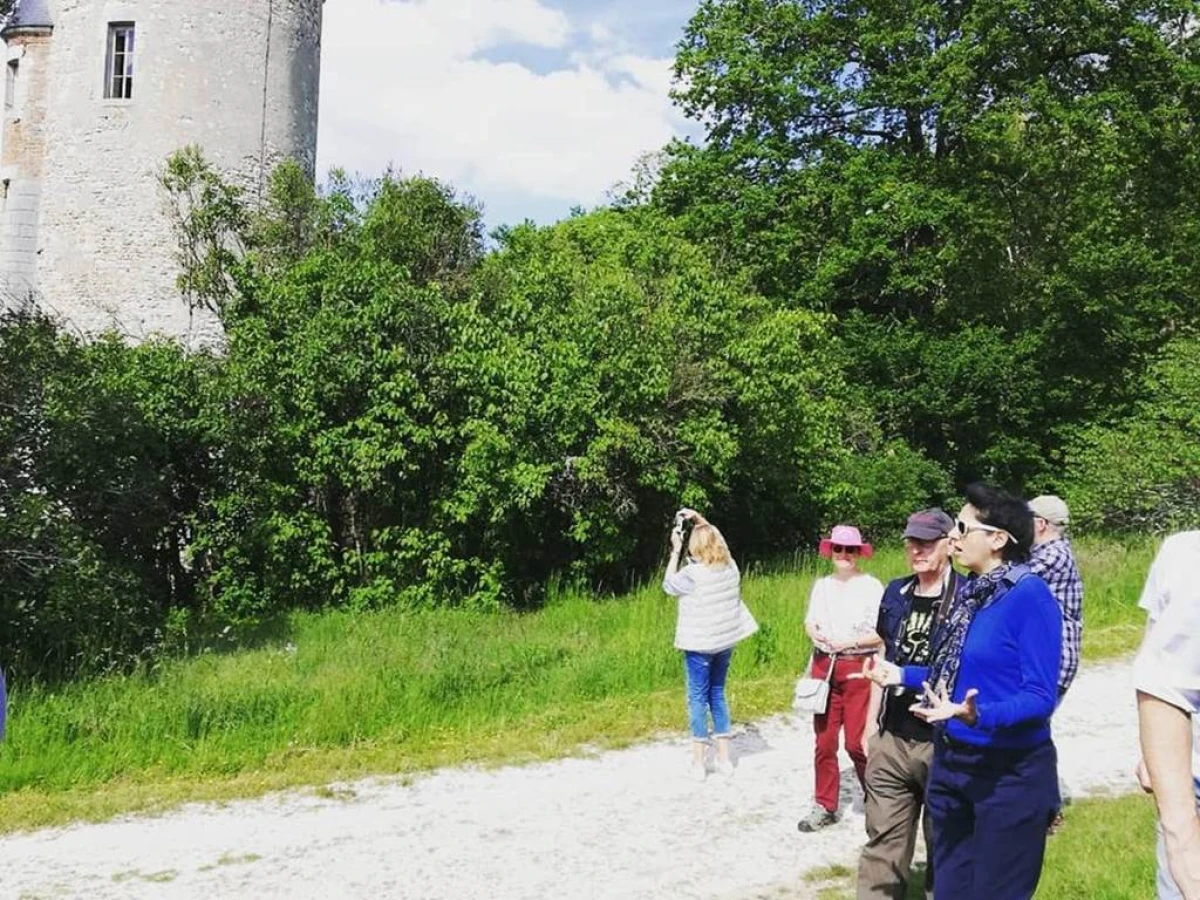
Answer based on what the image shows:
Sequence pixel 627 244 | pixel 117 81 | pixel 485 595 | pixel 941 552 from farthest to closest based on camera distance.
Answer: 1. pixel 117 81
2. pixel 627 244
3. pixel 485 595
4. pixel 941 552

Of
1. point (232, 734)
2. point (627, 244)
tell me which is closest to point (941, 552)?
point (232, 734)

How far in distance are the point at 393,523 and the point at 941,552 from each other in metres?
12.1

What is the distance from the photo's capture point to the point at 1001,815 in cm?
365

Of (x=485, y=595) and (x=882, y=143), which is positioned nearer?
(x=485, y=595)

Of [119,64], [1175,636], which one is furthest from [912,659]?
[119,64]

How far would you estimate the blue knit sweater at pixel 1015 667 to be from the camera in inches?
142

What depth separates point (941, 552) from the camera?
4.87 m

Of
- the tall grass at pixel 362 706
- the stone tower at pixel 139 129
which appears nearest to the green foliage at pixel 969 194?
the stone tower at pixel 139 129

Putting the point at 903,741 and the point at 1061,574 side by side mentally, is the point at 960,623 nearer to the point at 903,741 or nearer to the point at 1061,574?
the point at 903,741

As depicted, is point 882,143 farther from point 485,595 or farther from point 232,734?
point 232,734

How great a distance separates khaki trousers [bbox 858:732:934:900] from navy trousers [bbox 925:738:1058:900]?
0.84m

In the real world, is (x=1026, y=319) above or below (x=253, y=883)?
above

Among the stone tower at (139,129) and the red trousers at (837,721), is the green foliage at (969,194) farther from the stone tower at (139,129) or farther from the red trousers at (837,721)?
the red trousers at (837,721)

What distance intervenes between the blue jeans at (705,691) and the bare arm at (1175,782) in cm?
478
